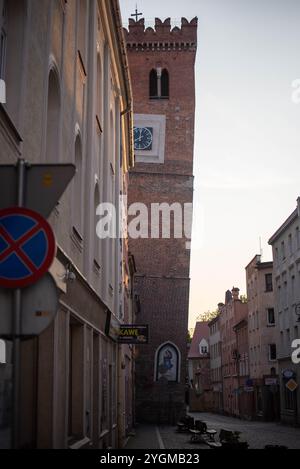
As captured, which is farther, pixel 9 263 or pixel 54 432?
pixel 54 432

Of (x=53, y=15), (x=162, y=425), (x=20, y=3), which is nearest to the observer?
(x=20, y=3)

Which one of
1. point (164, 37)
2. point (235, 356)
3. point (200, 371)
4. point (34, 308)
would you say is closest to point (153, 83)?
point (164, 37)

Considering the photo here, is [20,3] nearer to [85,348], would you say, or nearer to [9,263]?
[9,263]

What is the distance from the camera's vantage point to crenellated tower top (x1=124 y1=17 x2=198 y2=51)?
49.4m

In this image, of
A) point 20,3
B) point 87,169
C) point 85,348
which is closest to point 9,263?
point 20,3

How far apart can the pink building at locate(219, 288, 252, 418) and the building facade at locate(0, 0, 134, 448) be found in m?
43.4

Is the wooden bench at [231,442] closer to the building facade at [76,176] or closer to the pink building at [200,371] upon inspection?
the building facade at [76,176]

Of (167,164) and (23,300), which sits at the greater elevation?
(167,164)

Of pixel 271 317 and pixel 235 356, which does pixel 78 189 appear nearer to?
pixel 271 317

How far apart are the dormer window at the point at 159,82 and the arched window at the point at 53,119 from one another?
39208 millimetres

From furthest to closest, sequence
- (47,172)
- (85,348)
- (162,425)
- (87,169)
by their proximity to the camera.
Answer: (162,425) < (87,169) < (85,348) < (47,172)

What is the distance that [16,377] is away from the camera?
12.7 ft

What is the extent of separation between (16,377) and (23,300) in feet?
1.50

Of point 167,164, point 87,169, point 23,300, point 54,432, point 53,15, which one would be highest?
point 167,164
